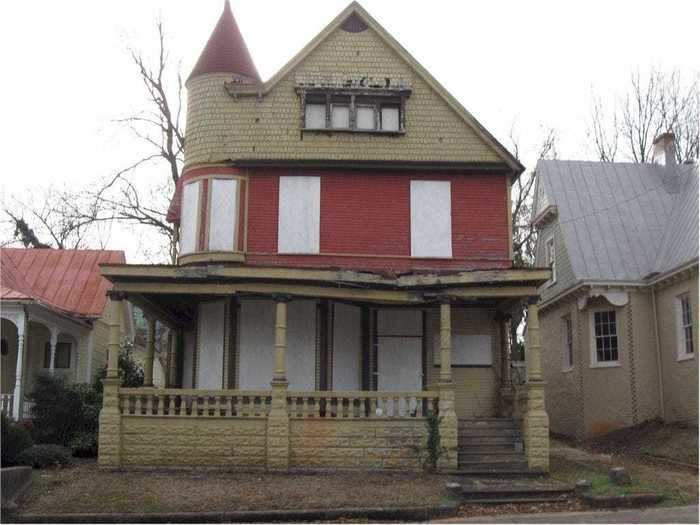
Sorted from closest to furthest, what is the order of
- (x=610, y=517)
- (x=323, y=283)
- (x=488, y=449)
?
1. (x=610, y=517)
2. (x=323, y=283)
3. (x=488, y=449)

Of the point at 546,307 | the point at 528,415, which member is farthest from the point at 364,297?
the point at 546,307

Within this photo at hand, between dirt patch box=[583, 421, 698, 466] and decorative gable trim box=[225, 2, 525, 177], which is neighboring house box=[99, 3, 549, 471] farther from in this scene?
dirt patch box=[583, 421, 698, 466]

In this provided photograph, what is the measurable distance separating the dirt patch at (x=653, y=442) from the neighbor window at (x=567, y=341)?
10.3ft

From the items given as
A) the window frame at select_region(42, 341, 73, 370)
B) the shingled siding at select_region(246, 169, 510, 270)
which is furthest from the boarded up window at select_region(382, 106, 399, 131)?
the window frame at select_region(42, 341, 73, 370)

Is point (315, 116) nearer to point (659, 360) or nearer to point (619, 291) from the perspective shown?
point (619, 291)

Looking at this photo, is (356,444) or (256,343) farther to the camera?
(256,343)

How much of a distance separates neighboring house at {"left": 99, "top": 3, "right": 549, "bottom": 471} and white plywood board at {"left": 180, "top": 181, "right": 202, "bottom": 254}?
43mm

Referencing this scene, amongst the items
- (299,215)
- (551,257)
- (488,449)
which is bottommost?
(488,449)

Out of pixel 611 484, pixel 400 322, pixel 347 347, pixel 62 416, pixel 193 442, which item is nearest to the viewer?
pixel 611 484

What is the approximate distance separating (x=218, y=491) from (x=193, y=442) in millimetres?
2559

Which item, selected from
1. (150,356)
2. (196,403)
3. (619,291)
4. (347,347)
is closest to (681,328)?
(619,291)

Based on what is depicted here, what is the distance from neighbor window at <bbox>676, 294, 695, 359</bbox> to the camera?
20.4 metres

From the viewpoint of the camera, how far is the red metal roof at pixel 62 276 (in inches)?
945

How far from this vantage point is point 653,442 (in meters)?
19.6
